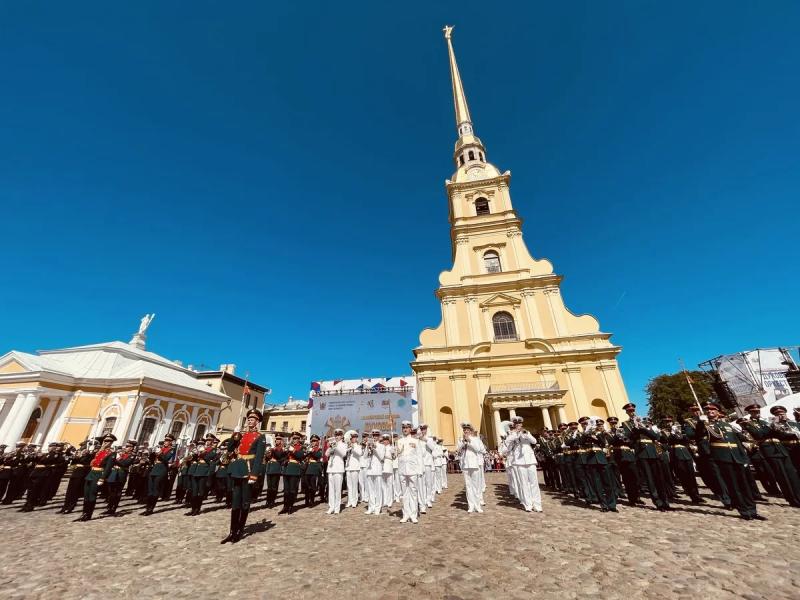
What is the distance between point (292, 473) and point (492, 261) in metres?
24.4

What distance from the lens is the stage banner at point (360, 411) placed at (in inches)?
1298

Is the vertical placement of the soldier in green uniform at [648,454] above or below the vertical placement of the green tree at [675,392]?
below

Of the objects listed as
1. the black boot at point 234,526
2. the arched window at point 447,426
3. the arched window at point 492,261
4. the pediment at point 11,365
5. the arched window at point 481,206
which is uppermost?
the arched window at point 481,206

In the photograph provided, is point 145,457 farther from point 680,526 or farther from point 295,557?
point 680,526

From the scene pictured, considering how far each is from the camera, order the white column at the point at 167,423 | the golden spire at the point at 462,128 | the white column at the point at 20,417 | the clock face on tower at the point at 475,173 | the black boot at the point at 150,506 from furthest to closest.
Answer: the golden spire at the point at 462,128 < the clock face on tower at the point at 475,173 < the white column at the point at 167,423 < the white column at the point at 20,417 < the black boot at the point at 150,506

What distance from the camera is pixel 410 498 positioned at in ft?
24.8

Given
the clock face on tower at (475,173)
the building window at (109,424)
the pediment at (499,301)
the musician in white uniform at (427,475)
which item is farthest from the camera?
the clock face on tower at (475,173)

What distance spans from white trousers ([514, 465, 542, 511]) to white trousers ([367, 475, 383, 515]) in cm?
388

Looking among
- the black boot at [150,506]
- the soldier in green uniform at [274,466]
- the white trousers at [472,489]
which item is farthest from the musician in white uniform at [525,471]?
the black boot at [150,506]

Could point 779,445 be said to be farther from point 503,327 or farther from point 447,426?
point 503,327

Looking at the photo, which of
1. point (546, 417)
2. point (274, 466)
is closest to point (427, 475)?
point (274, 466)

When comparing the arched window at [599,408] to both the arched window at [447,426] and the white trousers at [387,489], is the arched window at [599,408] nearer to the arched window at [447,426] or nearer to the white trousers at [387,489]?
the arched window at [447,426]

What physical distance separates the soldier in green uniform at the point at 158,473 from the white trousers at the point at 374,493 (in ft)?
19.9

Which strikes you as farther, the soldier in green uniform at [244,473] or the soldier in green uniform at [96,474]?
the soldier in green uniform at [96,474]
